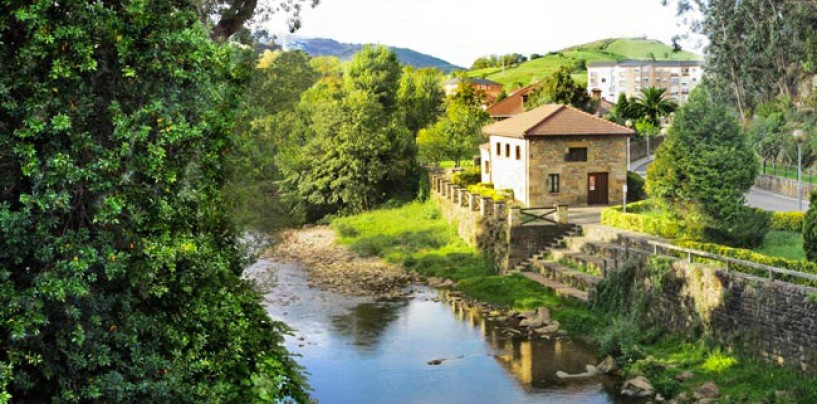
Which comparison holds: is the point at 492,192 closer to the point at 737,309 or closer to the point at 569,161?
the point at 569,161

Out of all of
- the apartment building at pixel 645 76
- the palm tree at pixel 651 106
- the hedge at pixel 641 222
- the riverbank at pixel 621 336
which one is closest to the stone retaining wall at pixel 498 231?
the riverbank at pixel 621 336

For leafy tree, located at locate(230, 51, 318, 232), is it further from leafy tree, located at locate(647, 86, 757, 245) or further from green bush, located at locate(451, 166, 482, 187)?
leafy tree, located at locate(647, 86, 757, 245)

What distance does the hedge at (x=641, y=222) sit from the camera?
30141 mm

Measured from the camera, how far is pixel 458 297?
33.9 m

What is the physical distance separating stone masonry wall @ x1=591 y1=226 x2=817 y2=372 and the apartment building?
123 metres

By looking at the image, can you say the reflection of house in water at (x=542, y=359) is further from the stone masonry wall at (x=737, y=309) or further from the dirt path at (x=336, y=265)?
the dirt path at (x=336, y=265)

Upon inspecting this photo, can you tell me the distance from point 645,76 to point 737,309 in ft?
422

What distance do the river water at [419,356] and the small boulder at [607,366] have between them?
47cm

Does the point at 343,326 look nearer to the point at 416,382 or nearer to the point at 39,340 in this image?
the point at 416,382

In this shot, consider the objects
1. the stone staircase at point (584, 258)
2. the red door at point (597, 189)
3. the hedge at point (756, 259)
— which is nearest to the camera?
the hedge at point (756, 259)

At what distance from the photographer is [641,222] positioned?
31766mm

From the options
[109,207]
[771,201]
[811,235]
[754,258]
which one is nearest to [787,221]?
[811,235]

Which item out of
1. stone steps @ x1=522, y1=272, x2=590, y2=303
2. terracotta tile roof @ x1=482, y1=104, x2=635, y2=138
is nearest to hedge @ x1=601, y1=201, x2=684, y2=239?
stone steps @ x1=522, y1=272, x2=590, y2=303

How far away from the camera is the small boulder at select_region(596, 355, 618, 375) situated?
23.7m
